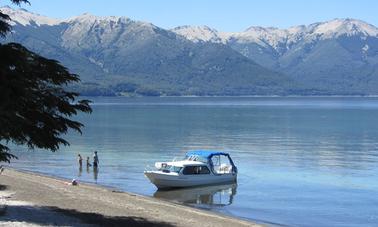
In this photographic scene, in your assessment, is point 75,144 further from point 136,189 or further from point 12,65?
point 12,65

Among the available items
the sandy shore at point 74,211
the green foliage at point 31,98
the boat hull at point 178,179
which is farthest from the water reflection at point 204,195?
the green foliage at point 31,98

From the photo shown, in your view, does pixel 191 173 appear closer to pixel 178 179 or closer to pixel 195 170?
pixel 195 170

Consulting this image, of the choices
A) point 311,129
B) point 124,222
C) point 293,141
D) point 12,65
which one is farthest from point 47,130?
point 311,129

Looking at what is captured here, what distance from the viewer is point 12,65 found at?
20.1 m

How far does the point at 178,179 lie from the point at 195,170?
278 centimetres

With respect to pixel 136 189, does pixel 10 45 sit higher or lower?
higher

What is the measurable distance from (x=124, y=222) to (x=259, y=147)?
232 ft

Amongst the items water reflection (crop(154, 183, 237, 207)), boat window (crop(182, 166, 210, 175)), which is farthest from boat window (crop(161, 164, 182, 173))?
water reflection (crop(154, 183, 237, 207))

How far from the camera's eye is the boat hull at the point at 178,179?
53.5 metres

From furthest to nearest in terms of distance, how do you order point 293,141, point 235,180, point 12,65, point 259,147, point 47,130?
1. point 293,141
2. point 259,147
3. point 235,180
4. point 47,130
5. point 12,65

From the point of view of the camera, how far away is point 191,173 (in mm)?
56000

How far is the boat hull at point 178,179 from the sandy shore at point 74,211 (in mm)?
13147

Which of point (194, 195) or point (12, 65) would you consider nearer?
point (12, 65)

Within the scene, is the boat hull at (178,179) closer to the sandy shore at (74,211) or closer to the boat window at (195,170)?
the boat window at (195,170)
